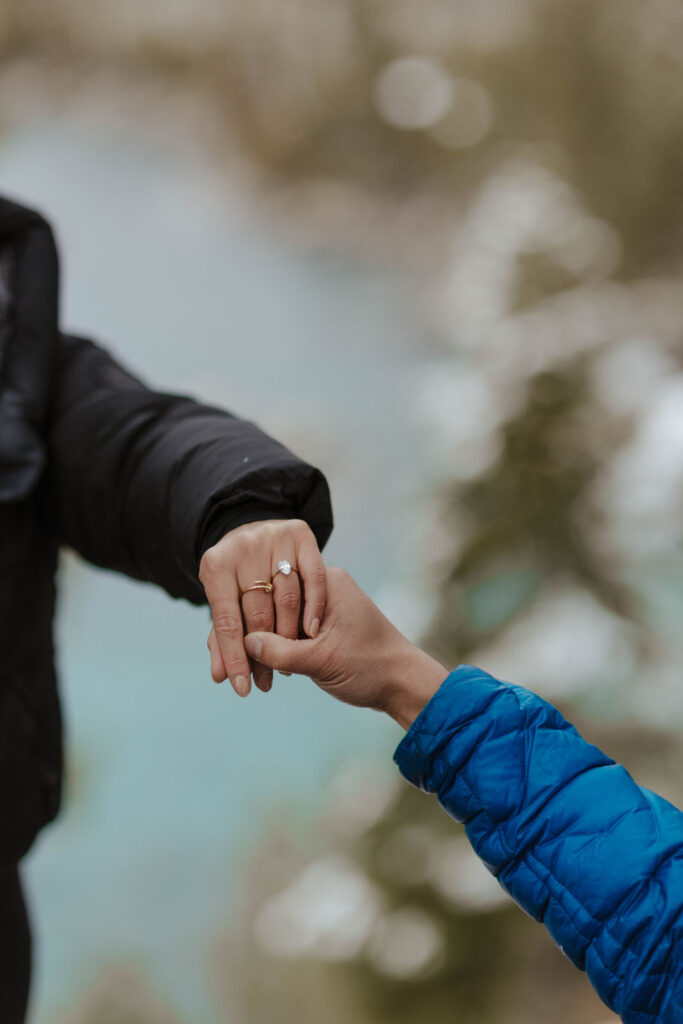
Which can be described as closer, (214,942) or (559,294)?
(214,942)

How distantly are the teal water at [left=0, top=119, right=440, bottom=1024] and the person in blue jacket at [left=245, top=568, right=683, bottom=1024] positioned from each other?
1172mm

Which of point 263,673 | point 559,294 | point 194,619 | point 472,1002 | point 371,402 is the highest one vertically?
point 559,294

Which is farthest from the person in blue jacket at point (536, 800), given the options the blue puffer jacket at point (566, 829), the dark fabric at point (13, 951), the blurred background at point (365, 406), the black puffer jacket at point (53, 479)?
the blurred background at point (365, 406)

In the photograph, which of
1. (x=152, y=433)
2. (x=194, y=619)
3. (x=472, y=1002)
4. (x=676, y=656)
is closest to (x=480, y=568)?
(x=676, y=656)

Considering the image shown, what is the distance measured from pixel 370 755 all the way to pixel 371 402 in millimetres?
752

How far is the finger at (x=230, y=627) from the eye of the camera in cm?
52

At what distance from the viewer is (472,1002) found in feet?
5.03

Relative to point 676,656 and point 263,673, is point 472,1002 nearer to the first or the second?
point 676,656

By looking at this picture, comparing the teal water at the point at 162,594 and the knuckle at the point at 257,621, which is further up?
the knuckle at the point at 257,621

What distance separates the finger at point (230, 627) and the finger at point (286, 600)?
0.02 metres

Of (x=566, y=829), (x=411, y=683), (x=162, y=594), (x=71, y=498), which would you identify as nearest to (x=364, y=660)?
(x=411, y=683)

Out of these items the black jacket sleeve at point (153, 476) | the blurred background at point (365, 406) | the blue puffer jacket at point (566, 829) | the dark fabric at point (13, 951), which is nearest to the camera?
the blue puffer jacket at point (566, 829)

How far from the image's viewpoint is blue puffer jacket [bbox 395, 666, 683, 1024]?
48cm

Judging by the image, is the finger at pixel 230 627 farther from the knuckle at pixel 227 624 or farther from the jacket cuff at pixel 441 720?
the jacket cuff at pixel 441 720
